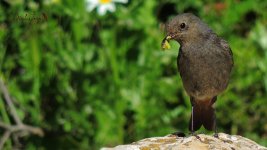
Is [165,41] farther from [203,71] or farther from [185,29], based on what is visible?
[203,71]

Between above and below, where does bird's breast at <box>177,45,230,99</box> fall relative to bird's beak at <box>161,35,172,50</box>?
below

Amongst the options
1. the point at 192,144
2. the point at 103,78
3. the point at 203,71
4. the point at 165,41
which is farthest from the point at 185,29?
the point at 103,78

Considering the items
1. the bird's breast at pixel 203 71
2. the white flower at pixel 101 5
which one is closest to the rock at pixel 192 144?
the bird's breast at pixel 203 71

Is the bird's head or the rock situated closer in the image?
the rock

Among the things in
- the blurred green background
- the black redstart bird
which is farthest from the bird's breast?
the blurred green background

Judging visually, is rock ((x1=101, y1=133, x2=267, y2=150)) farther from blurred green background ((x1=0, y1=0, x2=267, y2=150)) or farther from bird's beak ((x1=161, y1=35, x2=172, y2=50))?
blurred green background ((x1=0, y1=0, x2=267, y2=150))

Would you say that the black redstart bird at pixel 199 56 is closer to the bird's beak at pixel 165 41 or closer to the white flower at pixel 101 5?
the bird's beak at pixel 165 41

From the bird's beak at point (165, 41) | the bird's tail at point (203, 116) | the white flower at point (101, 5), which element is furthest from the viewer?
the white flower at point (101, 5)
